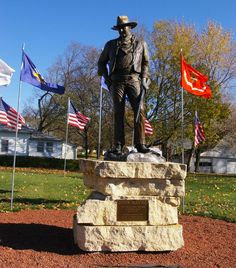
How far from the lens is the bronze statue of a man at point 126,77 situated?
7062mm

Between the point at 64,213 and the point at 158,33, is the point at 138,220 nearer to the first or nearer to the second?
the point at 64,213

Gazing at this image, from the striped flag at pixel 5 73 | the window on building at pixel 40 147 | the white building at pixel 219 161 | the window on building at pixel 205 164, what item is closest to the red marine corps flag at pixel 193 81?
the striped flag at pixel 5 73

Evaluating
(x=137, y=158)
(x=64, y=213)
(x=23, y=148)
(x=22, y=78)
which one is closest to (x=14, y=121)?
(x=22, y=78)

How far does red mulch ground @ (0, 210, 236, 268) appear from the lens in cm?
577

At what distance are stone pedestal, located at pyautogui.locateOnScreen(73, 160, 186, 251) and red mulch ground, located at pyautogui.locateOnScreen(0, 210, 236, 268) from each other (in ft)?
0.61

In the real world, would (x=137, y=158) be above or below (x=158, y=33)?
below

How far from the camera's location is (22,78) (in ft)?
36.4

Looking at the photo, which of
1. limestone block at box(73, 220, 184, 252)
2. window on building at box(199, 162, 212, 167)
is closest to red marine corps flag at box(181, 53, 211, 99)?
limestone block at box(73, 220, 184, 252)

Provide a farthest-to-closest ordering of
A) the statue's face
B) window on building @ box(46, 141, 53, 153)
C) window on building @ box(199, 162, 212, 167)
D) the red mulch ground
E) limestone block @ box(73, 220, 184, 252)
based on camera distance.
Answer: window on building @ box(199, 162, 212, 167), window on building @ box(46, 141, 53, 153), the statue's face, limestone block @ box(73, 220, 184, 252), the red mulch ground

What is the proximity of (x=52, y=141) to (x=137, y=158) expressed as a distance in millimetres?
36826

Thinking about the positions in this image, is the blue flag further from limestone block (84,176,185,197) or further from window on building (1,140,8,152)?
window on building (1,140,8,152)

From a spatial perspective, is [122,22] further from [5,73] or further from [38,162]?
[38,162]

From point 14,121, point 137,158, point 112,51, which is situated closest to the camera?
point 137,158

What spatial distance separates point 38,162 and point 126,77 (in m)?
29.3
